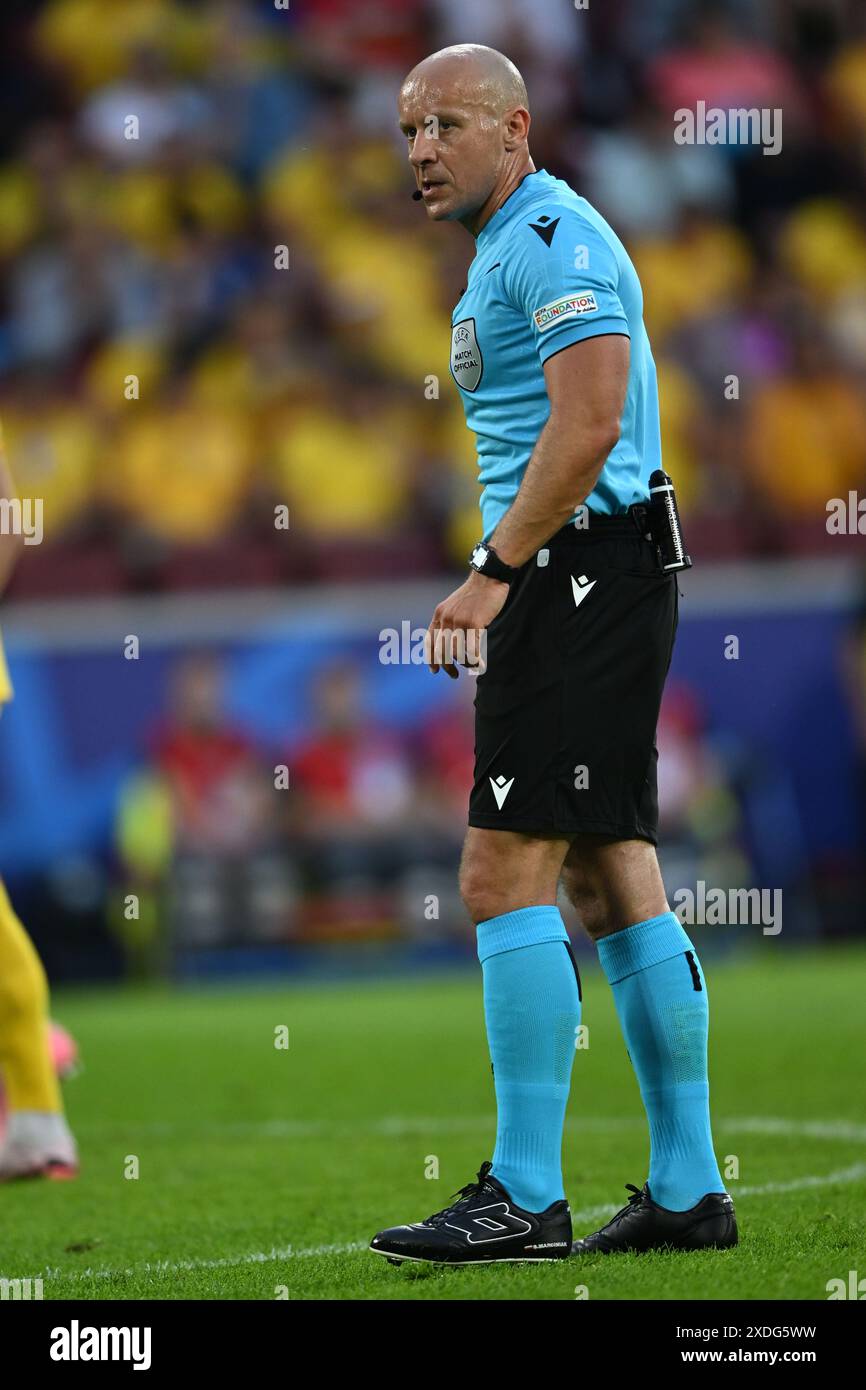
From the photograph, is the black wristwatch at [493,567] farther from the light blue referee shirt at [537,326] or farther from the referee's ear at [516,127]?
the referee's ear at [516,127]

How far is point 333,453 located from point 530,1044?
34.3ft

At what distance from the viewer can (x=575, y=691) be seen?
367 cm

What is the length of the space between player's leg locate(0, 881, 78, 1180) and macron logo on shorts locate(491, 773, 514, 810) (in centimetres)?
187

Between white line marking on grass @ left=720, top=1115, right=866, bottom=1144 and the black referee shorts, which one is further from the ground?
the black referee shorts

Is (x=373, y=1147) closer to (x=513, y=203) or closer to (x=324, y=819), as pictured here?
(x=513, y=203)

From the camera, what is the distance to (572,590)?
3715 millimetres

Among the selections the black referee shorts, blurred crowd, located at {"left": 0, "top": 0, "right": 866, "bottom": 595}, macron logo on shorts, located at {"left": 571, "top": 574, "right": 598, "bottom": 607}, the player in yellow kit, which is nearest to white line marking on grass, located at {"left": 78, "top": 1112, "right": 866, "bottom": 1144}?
the player in yellow kit

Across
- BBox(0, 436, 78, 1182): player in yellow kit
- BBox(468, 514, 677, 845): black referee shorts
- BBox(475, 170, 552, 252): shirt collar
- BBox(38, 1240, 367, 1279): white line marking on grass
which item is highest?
BBox(475, 170, 552, 252): shirt collar

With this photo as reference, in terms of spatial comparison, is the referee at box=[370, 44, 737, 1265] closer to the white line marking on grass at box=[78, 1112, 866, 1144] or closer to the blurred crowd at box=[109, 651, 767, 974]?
the white line marking on grass at box=[78, 1112, 866, 1144]

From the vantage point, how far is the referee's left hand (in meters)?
3.58
